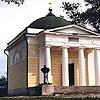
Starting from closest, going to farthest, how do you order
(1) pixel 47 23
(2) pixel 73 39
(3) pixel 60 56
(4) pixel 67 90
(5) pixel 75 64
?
(4) pixel 67 90, (2) pixel 73 39, (3) pixel 60 56, (1) pixel 47 23, (5) pixel 75 64

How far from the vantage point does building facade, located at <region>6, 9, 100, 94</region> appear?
109 ft

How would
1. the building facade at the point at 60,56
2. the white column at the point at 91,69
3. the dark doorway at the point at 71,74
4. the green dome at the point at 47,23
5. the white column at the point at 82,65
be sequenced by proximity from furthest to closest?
the dark doorway at the point at 71,74 < the white column at the point at 91,69 < the green dome at the point at 47,23 < the white column at the point at 82,65 < the building facade at the point at 60,56

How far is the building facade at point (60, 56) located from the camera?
33.2 metres

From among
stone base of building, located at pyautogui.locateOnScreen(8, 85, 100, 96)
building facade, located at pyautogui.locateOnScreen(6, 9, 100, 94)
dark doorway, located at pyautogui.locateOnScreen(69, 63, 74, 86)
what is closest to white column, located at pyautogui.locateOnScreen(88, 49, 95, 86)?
building facade, located at pyautogui.locateOnScreen(6, 9, 100, 94)

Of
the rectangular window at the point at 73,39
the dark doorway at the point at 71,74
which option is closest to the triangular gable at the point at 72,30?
the rectangular window at the point at 73,39

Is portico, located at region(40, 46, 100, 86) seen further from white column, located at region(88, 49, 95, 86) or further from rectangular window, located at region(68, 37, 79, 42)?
rectangular window, located at region(68, 37, 79, 42)

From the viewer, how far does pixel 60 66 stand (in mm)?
35531

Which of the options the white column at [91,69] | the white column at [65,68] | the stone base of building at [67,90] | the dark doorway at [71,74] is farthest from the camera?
the dark doorway at [71,74]

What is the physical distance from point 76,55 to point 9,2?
20690 millimetres

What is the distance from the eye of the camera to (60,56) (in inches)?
1401

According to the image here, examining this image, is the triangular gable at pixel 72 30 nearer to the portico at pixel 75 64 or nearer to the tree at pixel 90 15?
the portico at pixel 75 64

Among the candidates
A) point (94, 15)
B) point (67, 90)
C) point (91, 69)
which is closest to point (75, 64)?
point (91, 69)

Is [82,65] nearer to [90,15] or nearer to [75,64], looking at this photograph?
[75,64]

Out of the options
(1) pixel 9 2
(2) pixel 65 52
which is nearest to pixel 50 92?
(2) pixel 65 52
